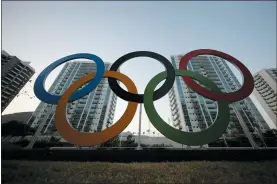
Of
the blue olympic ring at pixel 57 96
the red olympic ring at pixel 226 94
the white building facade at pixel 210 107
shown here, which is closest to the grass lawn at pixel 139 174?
the red olympic ring at pixel 226 94

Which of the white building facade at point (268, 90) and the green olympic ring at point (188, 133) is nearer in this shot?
the green olympic ring at point (188, 133)

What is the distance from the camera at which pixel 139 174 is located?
7.38 meters

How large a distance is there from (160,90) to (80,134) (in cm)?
618

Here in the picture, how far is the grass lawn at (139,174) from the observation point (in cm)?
685

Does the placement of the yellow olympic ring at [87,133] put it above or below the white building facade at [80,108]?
below

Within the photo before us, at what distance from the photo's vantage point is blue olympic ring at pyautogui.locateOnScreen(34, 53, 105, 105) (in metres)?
12.4

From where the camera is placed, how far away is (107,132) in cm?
1048

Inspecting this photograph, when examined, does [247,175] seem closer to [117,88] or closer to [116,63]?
[117,88]

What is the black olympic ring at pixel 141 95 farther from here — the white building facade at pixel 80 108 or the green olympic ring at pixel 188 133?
the white building facade at pixel 80 108

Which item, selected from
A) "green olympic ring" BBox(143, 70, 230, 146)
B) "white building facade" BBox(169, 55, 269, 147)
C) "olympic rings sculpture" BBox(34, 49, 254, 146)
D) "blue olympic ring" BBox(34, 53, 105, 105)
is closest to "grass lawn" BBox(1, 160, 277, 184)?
"green olympic ring" BBox(143, 70, 230, 146)

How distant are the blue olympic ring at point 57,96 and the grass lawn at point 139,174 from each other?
5030 millimetres

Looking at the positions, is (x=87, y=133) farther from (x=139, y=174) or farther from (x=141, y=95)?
(x=139, y=174)

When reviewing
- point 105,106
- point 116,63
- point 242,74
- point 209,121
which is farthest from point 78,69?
point 242,74

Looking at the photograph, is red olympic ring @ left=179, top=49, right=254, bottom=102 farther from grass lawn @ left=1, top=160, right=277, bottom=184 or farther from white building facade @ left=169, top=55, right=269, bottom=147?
white building facade @ left=169, top=55, right=269, bottom=147
